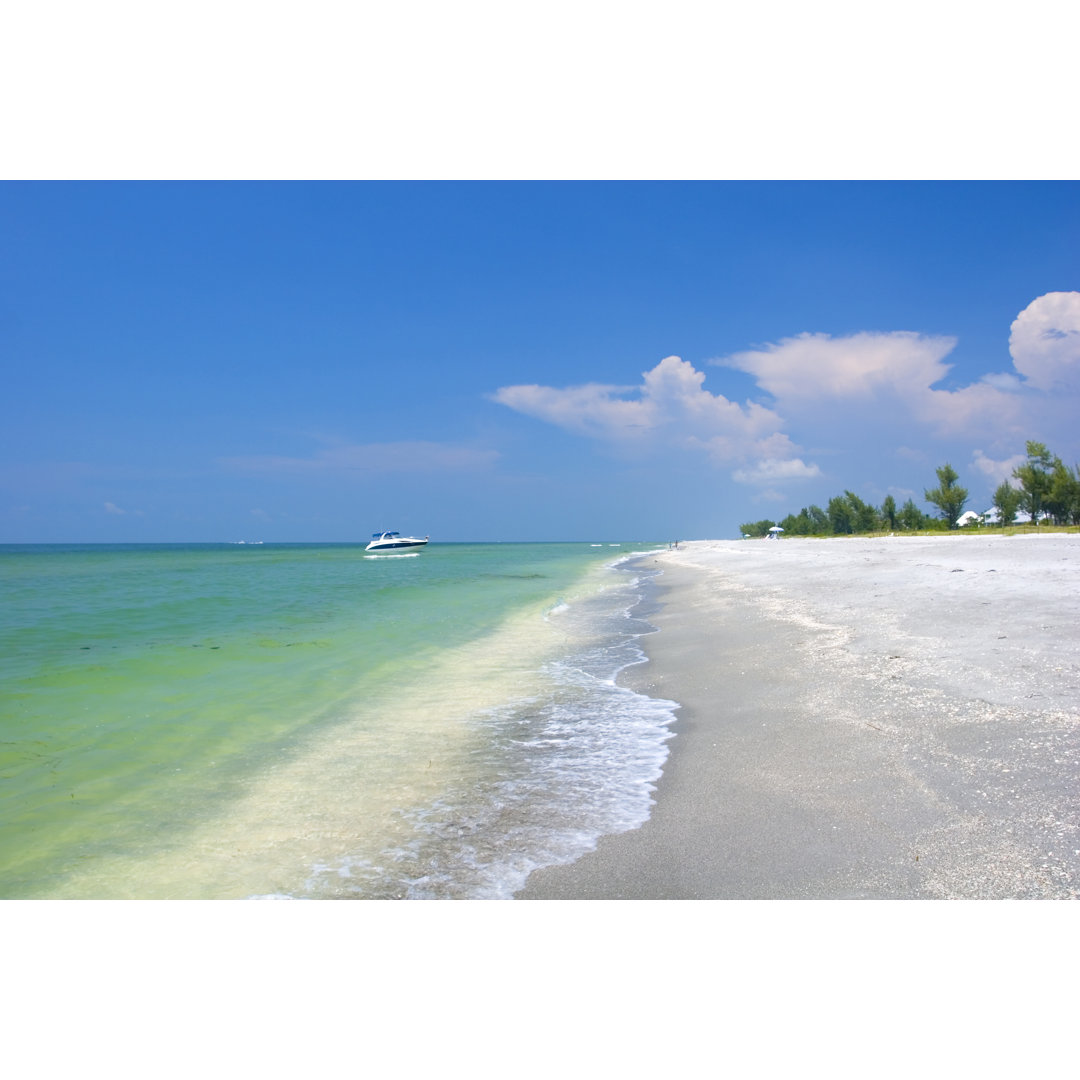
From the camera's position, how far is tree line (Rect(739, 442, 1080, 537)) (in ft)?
189

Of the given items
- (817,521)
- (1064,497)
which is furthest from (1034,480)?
(817,521)

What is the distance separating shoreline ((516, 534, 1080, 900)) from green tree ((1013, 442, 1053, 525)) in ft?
204

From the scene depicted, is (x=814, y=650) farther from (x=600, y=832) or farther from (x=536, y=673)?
(x=600, y=832)

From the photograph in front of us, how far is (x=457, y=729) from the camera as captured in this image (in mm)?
7594

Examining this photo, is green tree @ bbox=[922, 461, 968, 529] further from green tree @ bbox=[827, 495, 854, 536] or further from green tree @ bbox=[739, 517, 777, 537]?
green tree @ bbox=[739, 517, 777, 537]

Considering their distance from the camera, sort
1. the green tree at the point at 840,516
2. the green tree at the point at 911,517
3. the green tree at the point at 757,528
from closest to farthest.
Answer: the green tree at the point at 911,517
the green tree at the point at 840,516
the green tree at the point at 757,528

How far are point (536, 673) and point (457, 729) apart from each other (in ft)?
10.6

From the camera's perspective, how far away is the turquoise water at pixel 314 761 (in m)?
4.41

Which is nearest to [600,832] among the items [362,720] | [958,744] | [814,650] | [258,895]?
[258,895]

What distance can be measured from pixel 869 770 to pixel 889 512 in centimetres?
9162

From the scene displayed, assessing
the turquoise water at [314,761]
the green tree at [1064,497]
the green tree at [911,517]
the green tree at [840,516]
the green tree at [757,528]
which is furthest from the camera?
the green tree at [757,528]

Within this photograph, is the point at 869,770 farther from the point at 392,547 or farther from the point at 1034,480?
the point at 392,547

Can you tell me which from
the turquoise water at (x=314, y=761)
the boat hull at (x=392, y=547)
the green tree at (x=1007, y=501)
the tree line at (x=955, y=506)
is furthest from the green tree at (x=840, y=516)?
the turquoise water at (x=314, y=761)

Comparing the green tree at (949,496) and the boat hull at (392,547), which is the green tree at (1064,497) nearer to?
the green tree at (949,496)
